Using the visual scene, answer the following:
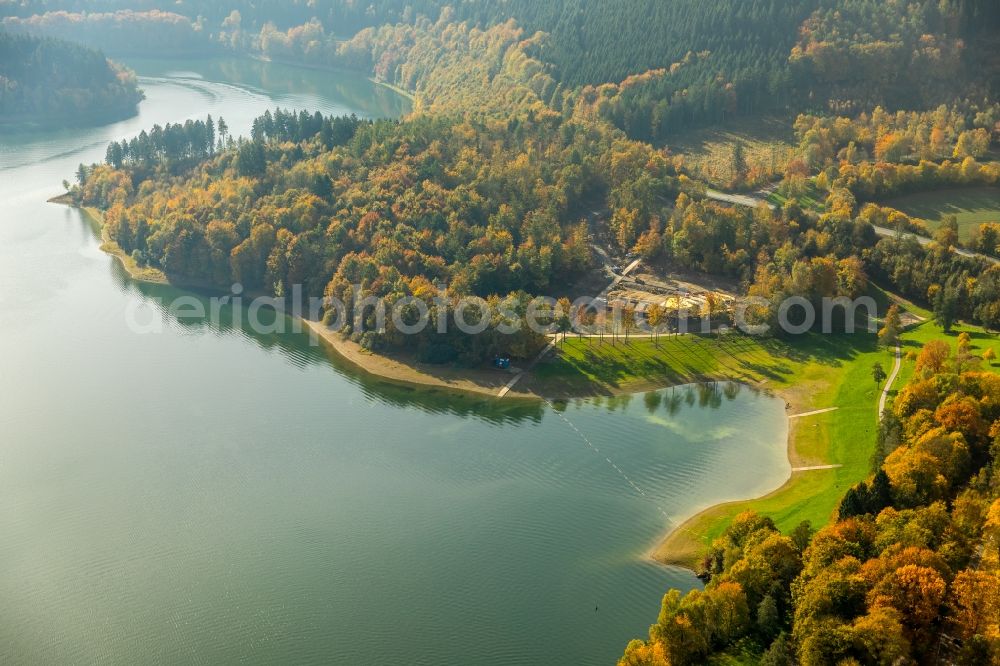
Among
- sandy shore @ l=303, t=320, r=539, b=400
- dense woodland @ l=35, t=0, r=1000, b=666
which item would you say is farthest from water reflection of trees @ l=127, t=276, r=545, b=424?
dense woodland @ l=35, t=0, r=1000, b=666

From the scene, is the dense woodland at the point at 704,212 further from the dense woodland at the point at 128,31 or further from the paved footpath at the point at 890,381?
the dense woodland at the point at 128,31

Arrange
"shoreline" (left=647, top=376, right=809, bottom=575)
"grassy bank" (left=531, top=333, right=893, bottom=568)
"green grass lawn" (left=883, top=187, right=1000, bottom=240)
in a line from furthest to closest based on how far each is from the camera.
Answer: "green grass lawn" (left=883, top=187, right=1000, bottom=240)
"grassy bank" (left=531, top=333, right=893, bottom=568)
"shoreline" (left=647, top=376, right=809, bottom=575)

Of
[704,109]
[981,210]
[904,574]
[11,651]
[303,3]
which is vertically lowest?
[11,651]

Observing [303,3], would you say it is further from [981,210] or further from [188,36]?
[981,210]

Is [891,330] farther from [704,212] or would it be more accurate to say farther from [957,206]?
[957,206]

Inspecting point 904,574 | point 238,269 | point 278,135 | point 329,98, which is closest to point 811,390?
point 904,574

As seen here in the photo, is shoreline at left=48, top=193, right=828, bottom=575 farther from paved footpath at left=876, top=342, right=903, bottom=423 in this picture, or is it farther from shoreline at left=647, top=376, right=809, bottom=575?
paved footpath at left=876, top=342, right=903, bottom=423
